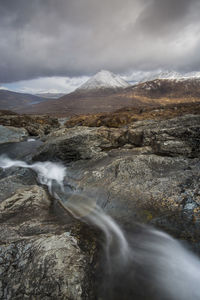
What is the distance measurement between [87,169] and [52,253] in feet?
17.8

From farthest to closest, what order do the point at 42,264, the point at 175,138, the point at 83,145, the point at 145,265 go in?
the point at 83,145 → the point at 175,138 → the point at 145,265 → the point at 42,264

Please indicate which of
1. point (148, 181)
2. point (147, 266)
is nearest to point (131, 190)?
point (148, 181)

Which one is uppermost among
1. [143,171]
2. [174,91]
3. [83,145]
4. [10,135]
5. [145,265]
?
[174,91]

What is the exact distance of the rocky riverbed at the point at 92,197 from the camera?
3191mm

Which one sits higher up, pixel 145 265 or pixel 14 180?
pixel 14 180

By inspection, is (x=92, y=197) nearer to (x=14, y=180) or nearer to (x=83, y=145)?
(x=83, y=145)

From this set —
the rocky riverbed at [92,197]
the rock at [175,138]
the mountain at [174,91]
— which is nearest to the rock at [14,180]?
the rocky riverbed at [92,197]

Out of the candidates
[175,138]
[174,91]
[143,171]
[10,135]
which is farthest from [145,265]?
[174,91]

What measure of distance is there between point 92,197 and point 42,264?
11.9 feet

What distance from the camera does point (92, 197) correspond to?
22.2ft

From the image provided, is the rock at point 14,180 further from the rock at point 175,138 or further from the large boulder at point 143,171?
the rock at point 175,138

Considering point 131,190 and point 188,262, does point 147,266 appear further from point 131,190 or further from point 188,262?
point 131,190

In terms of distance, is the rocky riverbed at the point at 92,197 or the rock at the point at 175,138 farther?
the rock at the point at 175,138

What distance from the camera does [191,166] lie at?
6.91 m
